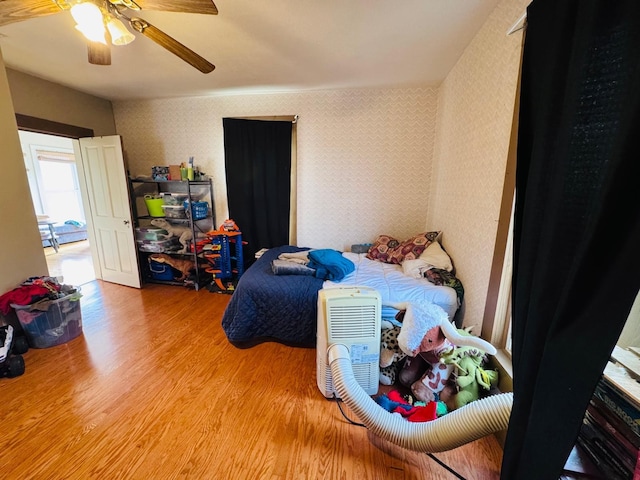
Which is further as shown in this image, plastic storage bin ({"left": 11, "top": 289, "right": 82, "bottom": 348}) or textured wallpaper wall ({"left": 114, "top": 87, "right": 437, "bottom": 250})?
textured wallpaper wall ({"left": 114, "top": 87, "right": 437, "bottom": 250})

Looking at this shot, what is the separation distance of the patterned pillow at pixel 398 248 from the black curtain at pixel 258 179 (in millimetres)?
1209

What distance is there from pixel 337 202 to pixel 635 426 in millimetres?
2711

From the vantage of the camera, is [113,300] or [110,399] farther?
[113,300]

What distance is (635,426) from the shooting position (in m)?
0.77

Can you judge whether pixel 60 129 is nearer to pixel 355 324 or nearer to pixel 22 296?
pixel 22 296

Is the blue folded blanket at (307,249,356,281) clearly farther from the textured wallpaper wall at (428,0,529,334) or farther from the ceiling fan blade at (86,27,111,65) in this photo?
the ceiling fan blade at (86,27,111,65)

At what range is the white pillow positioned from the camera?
6.93ft

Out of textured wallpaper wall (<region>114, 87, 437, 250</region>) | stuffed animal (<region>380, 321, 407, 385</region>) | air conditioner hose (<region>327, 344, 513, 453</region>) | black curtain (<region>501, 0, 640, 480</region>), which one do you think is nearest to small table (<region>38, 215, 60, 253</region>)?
textured wallpaper wall (<region>114, 87, 437, 250</region>)

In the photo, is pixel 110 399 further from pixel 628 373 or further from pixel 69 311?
pixel 628 373

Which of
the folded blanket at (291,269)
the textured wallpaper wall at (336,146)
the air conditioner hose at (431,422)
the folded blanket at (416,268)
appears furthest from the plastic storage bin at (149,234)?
the folded blanket at (416,268)

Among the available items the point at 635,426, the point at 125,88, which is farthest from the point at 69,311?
the point at 635,426

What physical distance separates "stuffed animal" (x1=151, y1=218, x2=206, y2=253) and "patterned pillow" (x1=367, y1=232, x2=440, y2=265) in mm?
2317

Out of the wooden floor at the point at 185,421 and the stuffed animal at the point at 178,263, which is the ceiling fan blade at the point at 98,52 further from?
the stuffed animal at the point at 178,263

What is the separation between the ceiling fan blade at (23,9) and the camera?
3.86 feet
